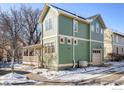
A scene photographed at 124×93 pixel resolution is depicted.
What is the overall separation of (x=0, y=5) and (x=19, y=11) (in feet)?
1.41

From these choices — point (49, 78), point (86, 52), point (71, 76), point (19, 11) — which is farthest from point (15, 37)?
point (86, 52)

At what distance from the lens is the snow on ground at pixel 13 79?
3.69 meters

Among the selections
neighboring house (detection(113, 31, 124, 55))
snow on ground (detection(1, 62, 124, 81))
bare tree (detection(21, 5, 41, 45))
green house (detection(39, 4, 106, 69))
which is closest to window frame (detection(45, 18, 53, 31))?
green house (detection(39, 4, 106, 69))

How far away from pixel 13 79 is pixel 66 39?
2312mm

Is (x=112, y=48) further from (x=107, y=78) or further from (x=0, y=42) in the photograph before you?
(x=0, y=42)

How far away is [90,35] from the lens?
529 cm

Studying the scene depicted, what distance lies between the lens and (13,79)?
12.3 feet

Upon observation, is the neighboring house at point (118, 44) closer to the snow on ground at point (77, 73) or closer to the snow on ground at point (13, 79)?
the snow on ground at point (77, 73)

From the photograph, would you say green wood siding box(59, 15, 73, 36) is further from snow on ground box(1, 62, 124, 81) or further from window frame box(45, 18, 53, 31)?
snow on ground box(1, 62, 124, 81)

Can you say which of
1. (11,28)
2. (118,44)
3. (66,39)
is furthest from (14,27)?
(118,44)

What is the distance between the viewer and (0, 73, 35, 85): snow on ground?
3691 mm

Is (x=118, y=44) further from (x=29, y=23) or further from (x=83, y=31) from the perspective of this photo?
(x=29, y=23)

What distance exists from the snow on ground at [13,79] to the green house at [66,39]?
1.25 m

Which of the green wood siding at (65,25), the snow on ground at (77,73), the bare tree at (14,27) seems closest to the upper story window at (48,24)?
the green wood siding at (65,25)
